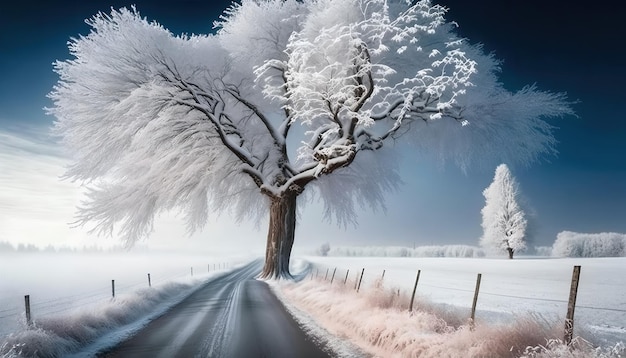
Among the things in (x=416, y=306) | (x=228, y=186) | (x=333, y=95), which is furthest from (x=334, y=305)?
(x=228, y=186)

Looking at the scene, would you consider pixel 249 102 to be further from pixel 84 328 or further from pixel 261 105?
pixel 84 328

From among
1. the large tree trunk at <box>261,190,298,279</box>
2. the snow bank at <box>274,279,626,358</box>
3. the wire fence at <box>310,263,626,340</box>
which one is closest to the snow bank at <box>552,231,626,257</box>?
the wire fence at <box>310,263,626,340</box>

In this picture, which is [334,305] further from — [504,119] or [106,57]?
[106,57]

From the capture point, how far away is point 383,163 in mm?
24766

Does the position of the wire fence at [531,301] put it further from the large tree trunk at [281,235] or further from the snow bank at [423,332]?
the large tree trunk at [281,235]

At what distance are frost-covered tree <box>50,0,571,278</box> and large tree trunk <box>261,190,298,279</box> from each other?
74 millimetres

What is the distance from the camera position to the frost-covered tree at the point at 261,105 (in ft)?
49.5

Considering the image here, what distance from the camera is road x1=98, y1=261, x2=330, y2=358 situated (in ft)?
23.9

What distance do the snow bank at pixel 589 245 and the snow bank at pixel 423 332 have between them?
52.8 meters

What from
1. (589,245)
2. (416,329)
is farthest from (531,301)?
(589,245)

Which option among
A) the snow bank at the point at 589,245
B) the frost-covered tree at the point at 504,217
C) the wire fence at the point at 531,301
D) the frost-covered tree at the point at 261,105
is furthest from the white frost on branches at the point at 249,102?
the snow bank at the point at 589,245

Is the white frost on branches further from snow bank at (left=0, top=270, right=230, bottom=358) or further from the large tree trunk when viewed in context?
snow bank at (left=0, top=270, right=230, bottom=358)

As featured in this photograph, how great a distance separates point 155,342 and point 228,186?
1523 cm

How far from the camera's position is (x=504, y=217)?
52.1m
